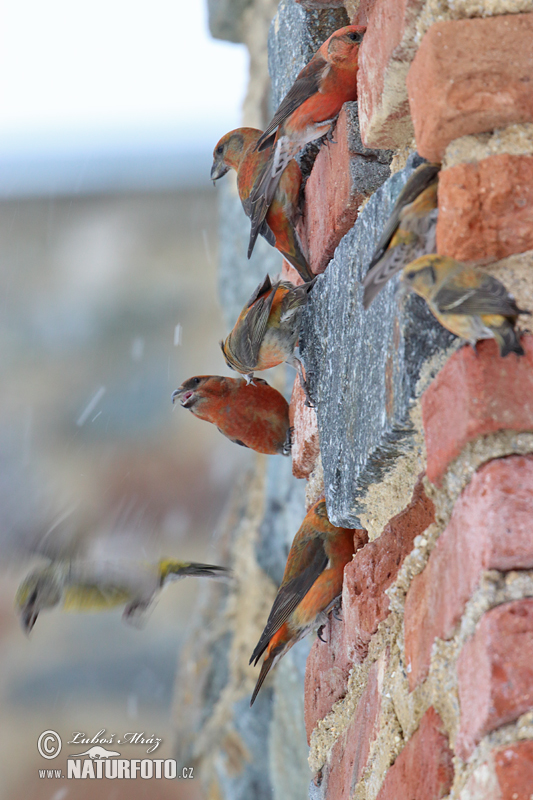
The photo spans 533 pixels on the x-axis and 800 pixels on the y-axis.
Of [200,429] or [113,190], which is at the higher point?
[113,190]

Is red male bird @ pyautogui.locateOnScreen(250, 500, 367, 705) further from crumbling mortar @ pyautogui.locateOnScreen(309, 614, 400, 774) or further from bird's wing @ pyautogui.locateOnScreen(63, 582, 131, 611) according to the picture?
bird's wing @ pyautogui.locateOnScreen(63, 582, 131, 611)

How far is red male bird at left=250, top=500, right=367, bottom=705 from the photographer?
1.20 metres

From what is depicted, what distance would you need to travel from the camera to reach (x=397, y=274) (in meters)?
0.77

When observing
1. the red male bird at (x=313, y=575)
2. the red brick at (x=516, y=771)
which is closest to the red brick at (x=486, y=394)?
the red brick at (x=516, y=771)

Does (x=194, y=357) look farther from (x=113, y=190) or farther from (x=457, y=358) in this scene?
(x=457, y=358)

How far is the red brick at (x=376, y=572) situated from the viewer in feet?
2.68

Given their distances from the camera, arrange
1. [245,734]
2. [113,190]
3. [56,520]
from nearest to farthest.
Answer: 1. [56,520]
2. [245,734]
3. [113,190]

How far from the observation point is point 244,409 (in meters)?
1.79

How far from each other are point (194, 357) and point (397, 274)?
4.13 meters

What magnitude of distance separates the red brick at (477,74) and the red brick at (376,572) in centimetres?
36

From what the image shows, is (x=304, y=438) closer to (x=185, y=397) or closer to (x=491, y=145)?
(x=185, y=397)

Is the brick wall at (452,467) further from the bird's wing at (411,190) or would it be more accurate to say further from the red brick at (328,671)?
the red brick at (328,671)

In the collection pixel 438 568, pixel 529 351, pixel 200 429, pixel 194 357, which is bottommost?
pixel 438 568

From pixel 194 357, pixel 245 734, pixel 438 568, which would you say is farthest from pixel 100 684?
pixel 438 568
